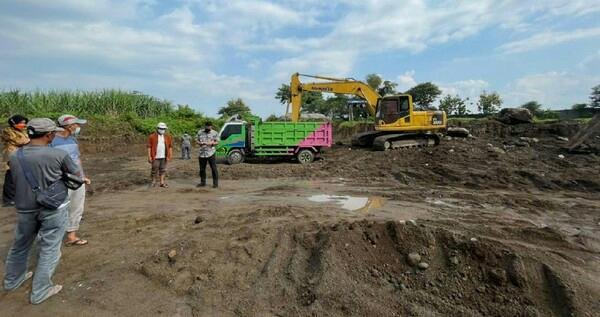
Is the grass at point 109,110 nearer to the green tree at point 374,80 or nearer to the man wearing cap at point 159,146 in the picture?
the man wearing cap at point 159,146

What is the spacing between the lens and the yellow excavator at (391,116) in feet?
55.1

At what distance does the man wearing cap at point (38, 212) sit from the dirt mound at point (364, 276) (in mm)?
933

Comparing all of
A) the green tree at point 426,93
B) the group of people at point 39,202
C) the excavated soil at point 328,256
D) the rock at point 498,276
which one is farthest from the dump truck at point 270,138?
the green tree at point 426,93

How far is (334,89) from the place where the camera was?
689 inches

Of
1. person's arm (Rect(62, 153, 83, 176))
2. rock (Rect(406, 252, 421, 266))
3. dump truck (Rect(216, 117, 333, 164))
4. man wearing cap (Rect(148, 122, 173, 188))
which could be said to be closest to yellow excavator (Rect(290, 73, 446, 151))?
dump truck (Rect(216, 117, 333, 164))

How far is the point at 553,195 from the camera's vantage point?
9.15 m

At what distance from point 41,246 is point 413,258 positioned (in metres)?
3.69

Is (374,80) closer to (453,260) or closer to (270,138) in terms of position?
(270,138)

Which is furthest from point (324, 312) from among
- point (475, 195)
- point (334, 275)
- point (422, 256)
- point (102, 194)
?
point (102, 194)

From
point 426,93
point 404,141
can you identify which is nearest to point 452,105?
point 426,93

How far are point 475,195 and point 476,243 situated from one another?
507 centimetres

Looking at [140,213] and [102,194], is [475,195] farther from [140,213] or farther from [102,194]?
[102,194]

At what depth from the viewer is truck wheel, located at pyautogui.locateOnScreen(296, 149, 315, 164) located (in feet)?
49.8

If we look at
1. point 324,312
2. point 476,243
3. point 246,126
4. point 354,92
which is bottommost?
point 324,312
